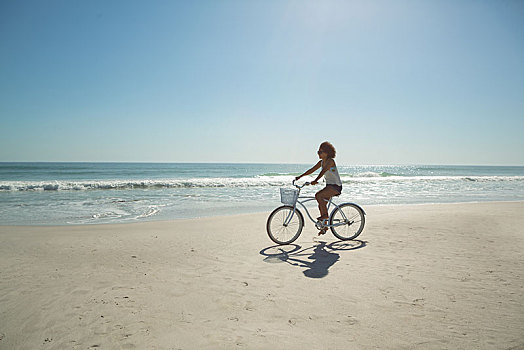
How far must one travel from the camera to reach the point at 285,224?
6.48 meters

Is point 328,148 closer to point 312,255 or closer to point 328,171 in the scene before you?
point 328,171

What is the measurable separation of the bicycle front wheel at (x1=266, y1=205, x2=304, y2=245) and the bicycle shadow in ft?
0.96

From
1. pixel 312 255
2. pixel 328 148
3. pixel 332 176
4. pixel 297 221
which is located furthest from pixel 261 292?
pixel 328 148

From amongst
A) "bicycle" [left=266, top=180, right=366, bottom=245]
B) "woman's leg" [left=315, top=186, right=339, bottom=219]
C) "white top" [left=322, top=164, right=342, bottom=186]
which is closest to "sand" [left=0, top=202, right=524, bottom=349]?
"bicycle" [left=266, top=180, right=366, bottom=245]

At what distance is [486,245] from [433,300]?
3.47 m

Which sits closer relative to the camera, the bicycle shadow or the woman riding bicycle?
the bicycle shadow

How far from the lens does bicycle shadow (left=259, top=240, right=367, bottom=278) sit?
484cm

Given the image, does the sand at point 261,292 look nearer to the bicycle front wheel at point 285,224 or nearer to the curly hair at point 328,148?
the bicycle front wheel at point 285,224

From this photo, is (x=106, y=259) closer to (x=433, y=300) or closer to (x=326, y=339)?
(x=326, y=339)

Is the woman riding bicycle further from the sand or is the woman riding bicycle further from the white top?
the sand

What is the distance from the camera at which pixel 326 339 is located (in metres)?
2.80

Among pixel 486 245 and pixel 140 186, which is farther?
pixel 140 186

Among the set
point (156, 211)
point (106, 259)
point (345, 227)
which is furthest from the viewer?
point (156, 211)

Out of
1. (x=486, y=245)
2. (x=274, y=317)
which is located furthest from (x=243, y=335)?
(x=486, y=245)
